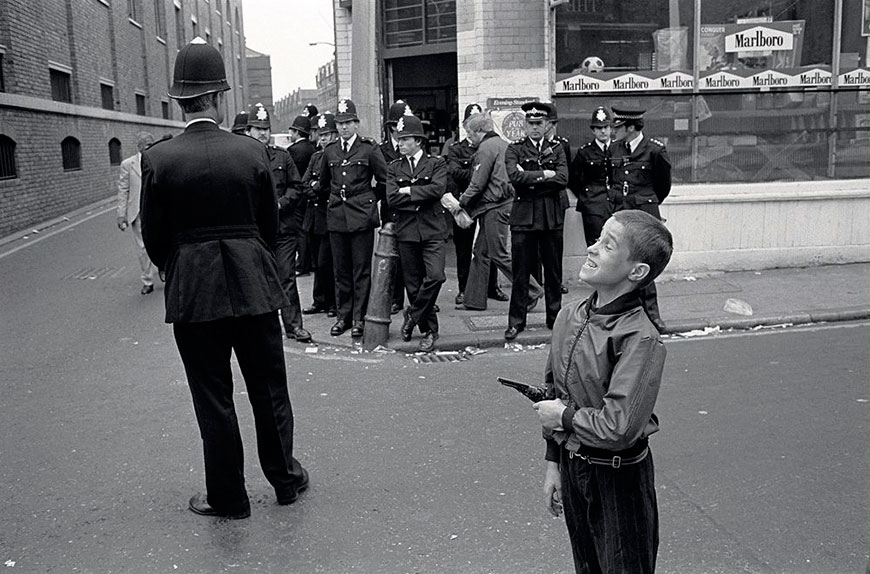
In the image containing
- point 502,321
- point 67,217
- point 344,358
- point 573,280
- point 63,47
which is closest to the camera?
point 344,358

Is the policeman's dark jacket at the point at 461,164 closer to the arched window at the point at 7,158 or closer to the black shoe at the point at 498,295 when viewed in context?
the black shoe at the point at 498,295

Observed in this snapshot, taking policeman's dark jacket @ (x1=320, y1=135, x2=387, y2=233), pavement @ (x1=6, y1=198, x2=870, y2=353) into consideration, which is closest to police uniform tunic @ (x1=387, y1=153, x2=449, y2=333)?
policeman's dark jacket @ (x1=320, y1=135, x2=387, y2=233)

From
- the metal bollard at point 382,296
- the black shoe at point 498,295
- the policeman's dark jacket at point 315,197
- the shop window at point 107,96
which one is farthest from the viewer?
the shop window at point 107,96

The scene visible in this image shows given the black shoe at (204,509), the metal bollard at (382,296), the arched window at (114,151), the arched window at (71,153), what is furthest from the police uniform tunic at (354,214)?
the arched window at (114,151)

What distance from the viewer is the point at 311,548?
13.6 ft

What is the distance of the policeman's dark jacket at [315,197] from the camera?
887cm

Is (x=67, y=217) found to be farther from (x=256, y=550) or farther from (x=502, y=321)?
(x=256, y=550)

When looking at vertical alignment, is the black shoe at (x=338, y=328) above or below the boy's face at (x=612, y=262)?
below

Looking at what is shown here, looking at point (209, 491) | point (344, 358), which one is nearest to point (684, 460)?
point (209, 491)

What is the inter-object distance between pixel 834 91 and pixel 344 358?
310 inches

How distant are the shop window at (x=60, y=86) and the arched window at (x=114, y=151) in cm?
327

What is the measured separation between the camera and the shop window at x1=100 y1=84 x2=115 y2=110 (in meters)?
23.5

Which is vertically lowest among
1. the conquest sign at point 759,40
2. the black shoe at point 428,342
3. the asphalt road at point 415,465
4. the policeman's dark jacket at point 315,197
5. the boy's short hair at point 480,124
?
the asphalt road at point 415,465

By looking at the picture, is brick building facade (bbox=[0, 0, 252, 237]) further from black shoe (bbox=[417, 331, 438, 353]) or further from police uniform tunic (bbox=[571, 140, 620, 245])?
police uniform tunic (bbox=[571, 140, 620, 245])
